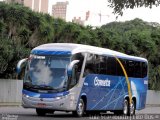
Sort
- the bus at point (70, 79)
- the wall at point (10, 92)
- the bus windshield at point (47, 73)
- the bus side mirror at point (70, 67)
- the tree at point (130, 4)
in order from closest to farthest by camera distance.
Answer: the tree at point (130, 4), the bus side mirror at point (70, 67), the bus at point (70, 79), the bus windshield at point (47, 73), the wall at point (10, 92)

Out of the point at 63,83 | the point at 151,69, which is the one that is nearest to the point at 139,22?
the point at 151,69

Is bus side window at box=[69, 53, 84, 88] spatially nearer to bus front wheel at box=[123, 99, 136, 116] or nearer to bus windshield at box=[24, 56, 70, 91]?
bus windshield at box=[24, 56, 70, 91]

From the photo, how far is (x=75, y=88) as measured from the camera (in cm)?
2230

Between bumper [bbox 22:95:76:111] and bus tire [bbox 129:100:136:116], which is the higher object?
bumper [bbox 22:95:76:111]

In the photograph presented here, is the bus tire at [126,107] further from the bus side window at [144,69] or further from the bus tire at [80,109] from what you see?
the bus tire at [80,109]

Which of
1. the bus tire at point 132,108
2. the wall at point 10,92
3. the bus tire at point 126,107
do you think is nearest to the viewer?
the bus tire at point 126,107

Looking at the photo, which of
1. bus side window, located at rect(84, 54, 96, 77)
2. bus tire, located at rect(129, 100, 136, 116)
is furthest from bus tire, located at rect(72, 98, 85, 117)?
bus tire, located at rect(129, 100, 136, 116)

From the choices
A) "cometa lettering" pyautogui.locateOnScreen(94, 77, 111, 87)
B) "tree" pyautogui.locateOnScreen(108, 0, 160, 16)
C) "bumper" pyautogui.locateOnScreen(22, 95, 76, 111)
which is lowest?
"bumper" pyautogui.locateOnScreen(22, 95, 76, 111)

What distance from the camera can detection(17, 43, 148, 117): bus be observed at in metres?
21.9

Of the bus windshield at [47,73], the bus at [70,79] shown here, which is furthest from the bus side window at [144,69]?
the bus windshield at [47,73]

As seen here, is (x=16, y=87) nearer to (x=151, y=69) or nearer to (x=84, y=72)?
(x=84, y=72)

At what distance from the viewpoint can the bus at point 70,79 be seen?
21875 millimetres

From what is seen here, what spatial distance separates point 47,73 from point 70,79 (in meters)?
1.03

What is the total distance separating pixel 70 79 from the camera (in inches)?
869
